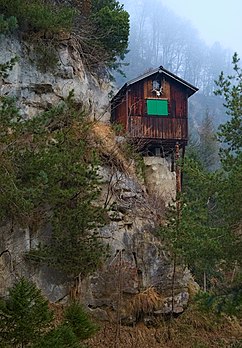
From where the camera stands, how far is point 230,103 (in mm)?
10109

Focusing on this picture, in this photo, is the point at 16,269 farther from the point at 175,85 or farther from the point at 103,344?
the point at 175,85

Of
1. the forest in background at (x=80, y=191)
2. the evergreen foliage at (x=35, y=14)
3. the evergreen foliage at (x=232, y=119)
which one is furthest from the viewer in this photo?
the evergreen foliage at (x=35, y=14)

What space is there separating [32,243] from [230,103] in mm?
6067

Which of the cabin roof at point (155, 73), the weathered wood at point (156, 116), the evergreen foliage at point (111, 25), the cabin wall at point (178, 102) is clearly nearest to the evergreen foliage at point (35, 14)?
the evergreen foliage at point (111, 25)

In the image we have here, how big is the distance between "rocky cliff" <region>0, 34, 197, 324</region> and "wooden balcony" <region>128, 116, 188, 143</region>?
8.91 feet

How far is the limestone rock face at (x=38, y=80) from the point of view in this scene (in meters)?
13.4

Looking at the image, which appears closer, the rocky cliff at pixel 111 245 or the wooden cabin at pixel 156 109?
the rocky cliff at pixel 111 245

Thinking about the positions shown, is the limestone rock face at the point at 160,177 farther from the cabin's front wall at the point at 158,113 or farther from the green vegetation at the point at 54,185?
the green vegetation at the point at 54,185

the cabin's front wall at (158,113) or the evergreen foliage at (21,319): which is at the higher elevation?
the cabin's front wall at (158,113)

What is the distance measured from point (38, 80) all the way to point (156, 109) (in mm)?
5751

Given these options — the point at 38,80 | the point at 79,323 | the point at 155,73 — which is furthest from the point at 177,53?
the point at 79,323

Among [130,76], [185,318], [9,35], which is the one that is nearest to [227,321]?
[185,318]

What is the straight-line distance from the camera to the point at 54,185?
9.78 metres

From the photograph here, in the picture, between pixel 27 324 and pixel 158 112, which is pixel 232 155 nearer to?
pixel 27 324
